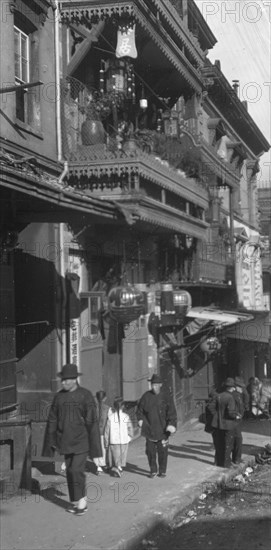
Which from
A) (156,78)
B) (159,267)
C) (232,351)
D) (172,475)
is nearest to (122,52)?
(156,78)

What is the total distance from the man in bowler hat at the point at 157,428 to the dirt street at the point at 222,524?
3.00ft

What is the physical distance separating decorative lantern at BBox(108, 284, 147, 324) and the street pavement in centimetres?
286

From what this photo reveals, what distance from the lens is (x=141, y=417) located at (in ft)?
35.3

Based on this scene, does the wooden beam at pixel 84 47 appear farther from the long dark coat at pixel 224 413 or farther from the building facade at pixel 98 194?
the long dark coat at pixel 224 413

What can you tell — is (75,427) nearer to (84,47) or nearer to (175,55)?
(84,47)

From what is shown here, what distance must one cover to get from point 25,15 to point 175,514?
858 centimetres

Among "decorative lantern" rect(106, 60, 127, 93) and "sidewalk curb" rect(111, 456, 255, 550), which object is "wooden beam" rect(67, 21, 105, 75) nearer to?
"decorative lantern" rect(106, 60, 127, 93)

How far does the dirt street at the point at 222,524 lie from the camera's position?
24.6 feet

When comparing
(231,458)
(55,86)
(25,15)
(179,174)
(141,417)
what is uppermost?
(25,15)

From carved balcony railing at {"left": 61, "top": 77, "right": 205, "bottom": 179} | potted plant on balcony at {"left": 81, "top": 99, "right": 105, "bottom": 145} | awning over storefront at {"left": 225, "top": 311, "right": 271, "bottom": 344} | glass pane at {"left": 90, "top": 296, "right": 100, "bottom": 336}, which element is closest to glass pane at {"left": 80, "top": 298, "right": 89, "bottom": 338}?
glass pane at {"left": 90, "top": 296, "right": 100, "bottom": 336}

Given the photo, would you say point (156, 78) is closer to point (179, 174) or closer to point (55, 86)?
point (179, 174)

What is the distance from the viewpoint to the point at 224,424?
11.5 metres

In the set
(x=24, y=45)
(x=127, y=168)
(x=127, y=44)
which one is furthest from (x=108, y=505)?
(x=127, y=44)

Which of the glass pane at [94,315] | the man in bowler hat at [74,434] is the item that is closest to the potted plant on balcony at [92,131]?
the glass pane at [94,315]
